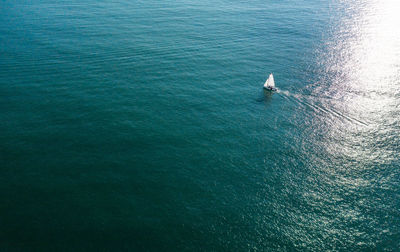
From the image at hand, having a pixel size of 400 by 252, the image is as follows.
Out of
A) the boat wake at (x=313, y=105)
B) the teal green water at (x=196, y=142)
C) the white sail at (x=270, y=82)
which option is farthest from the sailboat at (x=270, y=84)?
the teal green water at (x=196, y=142)

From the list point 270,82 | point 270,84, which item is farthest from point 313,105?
point 270,82

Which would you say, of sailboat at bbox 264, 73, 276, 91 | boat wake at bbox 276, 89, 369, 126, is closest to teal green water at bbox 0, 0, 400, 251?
boat wake at bbox 276, 89, 369, 126

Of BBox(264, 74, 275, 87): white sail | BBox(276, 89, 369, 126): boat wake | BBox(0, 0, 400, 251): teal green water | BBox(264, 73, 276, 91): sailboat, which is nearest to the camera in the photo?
BBox(0, 0, 400, 251): teal green water

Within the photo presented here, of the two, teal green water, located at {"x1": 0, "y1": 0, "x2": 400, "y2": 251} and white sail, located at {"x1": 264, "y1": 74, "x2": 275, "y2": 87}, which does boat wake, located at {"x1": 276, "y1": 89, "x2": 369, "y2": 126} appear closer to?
teal green water, located at {"x1": 0, "y1": 0, "x2": 400, "y2": 251}

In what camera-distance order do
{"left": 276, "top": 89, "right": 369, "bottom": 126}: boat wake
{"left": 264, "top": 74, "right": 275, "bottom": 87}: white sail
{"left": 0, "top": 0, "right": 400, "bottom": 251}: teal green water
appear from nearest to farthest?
{"left": 0, "top": 0, "right": 400, "bottom": 251}: teal green water
{"left": 276, "top": 89, "right": 369, "bottom": 126}: boat wake
{"left": 264, "top": 74, "right": 275, "bottom": 87}: white sail

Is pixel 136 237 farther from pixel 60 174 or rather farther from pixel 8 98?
pixel 8 98

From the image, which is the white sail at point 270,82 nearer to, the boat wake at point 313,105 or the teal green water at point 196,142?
the boat wake at point 313,105

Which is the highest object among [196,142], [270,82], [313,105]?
[270,82]

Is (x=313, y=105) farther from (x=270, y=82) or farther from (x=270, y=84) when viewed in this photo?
(x=270, y=82)
